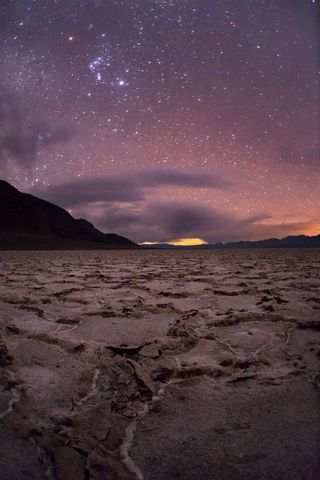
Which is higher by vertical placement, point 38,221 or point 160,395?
point 38,221

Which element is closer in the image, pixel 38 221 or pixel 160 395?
pixel 160 395

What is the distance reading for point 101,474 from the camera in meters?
1.03

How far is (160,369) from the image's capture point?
70.4 inches

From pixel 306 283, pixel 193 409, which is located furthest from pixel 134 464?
pixel 306 283

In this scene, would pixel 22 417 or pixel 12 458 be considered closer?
pixel 12 458

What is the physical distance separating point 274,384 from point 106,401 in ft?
2.72

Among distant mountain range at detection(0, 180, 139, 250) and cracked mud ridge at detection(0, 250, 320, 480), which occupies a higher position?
distant mountain range at detection(0, 180, 139, 250)

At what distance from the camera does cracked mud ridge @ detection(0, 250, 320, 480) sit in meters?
1.09

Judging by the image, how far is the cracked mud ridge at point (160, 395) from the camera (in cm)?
109

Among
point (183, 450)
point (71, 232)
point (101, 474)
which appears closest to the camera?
point (101, 474)

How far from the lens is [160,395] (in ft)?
5.00

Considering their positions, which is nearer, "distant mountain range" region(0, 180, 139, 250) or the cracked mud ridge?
the cracked mud ridge

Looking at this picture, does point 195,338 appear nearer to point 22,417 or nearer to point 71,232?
point 22,417

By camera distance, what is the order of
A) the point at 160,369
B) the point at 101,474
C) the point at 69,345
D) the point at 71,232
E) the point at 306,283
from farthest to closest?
1. the point at 71,232
2. the point at 306,283
3. the point at 69,345
4. the point at 160,369
5. the point at 101,474
